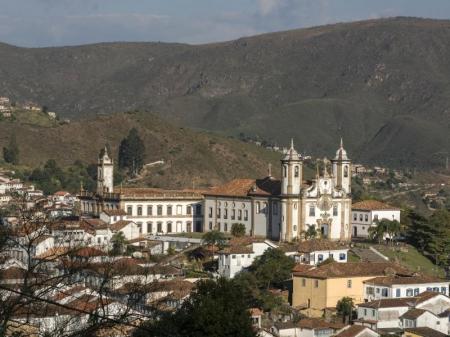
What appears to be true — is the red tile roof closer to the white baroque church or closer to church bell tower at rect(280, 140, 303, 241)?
church bell tower at rect(280, 140, 303, 241)

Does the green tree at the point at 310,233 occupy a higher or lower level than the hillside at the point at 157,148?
lower

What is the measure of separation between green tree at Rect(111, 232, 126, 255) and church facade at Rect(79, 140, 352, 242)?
7.31 metres

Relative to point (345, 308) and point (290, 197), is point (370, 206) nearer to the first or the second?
point (290, 197)

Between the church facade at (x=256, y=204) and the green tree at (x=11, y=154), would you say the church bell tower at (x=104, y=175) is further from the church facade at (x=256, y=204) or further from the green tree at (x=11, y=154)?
the green tree at (x=11, y=154)


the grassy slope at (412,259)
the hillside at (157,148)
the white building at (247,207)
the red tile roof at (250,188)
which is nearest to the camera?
the grassy slope at (412,259)

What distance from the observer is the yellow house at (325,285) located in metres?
53.9

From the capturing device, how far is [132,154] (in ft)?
351

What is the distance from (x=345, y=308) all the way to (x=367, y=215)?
→ 2119 centimetres

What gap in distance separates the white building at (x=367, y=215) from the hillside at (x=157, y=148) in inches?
1347

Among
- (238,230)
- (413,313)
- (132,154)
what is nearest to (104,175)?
(238,230)

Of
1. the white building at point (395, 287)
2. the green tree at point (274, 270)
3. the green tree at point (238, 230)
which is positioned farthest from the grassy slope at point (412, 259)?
the green tree at point (274, 270)

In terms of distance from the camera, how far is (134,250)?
63.9m

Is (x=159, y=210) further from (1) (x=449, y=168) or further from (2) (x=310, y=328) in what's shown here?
(1) (x=449, y=168)

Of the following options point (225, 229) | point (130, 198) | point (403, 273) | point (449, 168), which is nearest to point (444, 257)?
point (403, 273)
